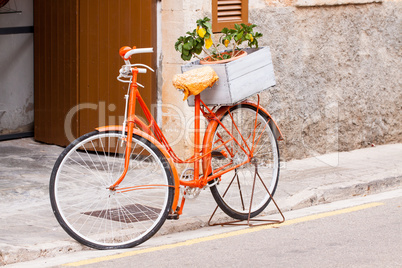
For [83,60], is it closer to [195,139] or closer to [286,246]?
[195,139]

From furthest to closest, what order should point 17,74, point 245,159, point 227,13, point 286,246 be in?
point 17,74, point 227,13, point 245,159, point 286,246

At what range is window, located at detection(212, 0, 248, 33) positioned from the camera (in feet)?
26.5

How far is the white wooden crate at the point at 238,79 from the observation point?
5.73 meters

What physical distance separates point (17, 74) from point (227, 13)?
307 centimetres

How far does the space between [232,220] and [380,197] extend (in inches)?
69.3

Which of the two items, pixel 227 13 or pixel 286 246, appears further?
pixel 227 13

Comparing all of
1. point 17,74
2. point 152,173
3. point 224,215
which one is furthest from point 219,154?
point 17,74

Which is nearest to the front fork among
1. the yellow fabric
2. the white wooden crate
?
the yellow fabric

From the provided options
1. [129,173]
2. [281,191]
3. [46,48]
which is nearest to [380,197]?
[281,191]

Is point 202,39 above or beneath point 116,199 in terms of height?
above

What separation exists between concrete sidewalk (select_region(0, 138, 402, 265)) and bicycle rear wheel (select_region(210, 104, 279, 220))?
24 centimetres

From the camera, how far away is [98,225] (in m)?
5.80

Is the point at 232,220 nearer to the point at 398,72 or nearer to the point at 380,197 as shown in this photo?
the point at 380,197

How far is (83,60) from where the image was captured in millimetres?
8828
